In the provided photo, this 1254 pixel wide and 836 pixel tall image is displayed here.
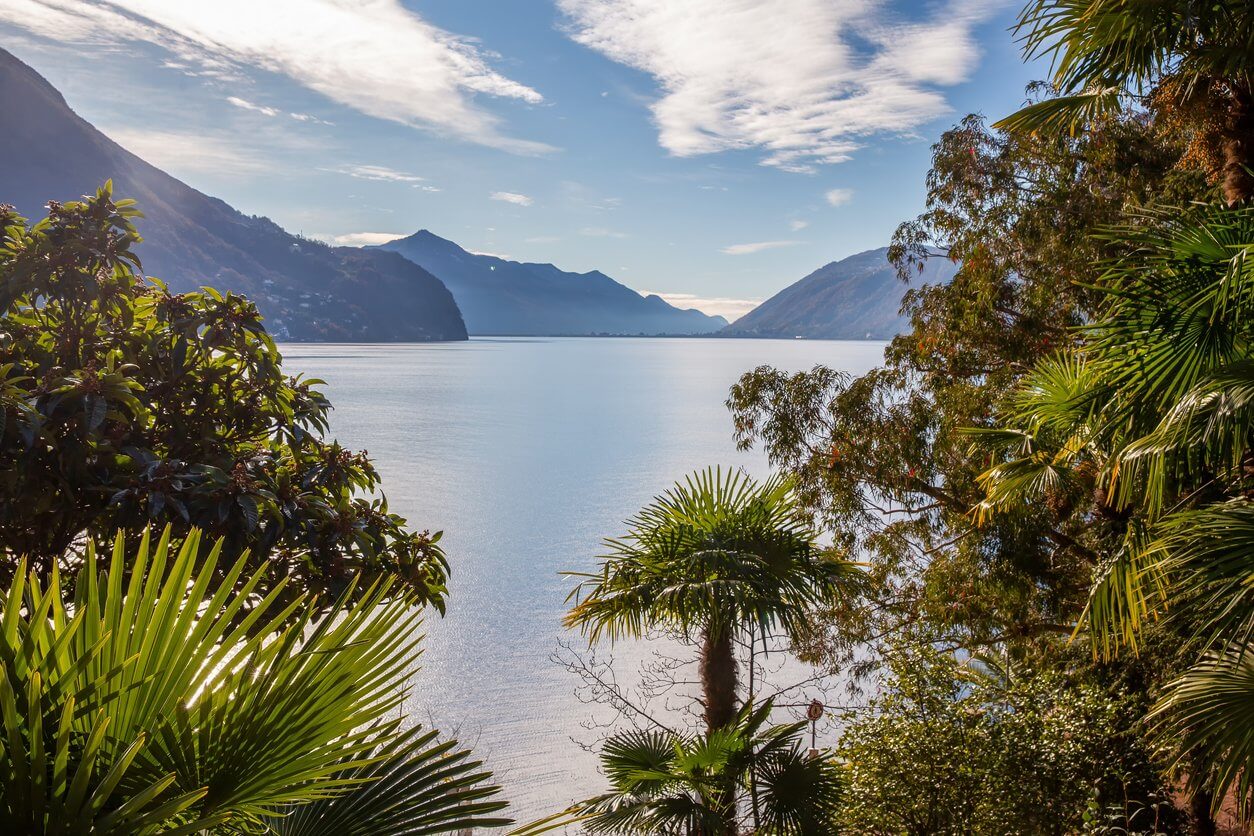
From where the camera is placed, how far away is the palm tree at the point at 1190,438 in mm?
3594

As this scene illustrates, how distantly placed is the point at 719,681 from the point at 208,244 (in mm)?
176294

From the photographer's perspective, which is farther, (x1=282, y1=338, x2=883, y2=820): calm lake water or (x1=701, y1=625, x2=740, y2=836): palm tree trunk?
(x1=282, y1=338, x2=883, y2=820): calm lake water

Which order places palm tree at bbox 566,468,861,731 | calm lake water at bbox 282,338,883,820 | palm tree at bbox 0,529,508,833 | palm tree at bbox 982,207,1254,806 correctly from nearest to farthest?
1. palm tree at bbox 0,529,508,833
2. palm tree at bbox 982,207,1254,806
3. palm tree at bbox 566,468,861,731
4. calm lake water at bbox 282,338,883,820

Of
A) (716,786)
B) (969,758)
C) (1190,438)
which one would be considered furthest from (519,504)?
(1190,438)

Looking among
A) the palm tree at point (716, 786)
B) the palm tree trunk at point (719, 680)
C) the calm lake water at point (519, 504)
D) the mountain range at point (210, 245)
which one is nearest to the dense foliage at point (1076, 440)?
the palm tree at point (716, 786)

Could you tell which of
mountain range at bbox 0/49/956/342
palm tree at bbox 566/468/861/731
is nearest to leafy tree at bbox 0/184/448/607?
palm tree at bbox 566/468/861/731

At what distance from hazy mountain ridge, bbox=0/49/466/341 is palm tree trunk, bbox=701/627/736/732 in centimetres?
13551

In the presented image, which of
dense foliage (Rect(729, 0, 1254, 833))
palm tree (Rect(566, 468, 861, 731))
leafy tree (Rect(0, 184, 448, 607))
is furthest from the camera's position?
palm tree (Rect(566, 468, 861, 731))

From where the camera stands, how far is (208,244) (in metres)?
158

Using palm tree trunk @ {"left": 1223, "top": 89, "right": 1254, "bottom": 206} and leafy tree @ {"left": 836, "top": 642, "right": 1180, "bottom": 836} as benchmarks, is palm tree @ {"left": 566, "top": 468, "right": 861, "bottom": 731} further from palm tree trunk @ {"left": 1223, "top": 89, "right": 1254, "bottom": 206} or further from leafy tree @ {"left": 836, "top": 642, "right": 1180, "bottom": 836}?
palm tree trunk @ {"left": 1223, "top": 89, "right": 1254, "bottom": 206}

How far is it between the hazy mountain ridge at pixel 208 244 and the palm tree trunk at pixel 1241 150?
13672 cm

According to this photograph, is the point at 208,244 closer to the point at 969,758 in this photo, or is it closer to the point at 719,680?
the point at 719,680

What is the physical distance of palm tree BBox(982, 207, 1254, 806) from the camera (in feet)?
11.8

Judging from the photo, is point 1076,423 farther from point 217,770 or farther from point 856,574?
point 217,770
